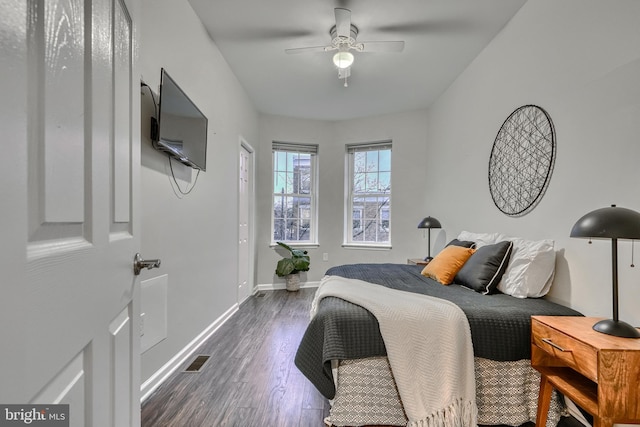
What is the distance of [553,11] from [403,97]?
2165 mm

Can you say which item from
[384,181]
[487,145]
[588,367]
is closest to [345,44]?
[487,145]

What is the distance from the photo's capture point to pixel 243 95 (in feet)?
12.8

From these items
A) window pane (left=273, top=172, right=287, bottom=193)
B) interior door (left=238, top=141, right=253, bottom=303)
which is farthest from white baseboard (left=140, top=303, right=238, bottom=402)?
window pane (left=273, top=172, right=287, bottom=193)

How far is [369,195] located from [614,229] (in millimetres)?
3852

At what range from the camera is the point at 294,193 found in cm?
507

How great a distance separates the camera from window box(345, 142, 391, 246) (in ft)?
16.0

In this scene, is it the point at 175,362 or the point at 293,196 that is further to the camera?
the point at 293,196

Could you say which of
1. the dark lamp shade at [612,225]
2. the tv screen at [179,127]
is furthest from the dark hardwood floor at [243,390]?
the tv screen at [179,127]

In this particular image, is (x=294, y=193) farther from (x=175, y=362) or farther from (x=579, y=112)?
(x=579, y=112)

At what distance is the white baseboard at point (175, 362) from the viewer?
1832mm

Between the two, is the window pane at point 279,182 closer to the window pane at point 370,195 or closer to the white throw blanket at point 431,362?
the window pane at point 370,195

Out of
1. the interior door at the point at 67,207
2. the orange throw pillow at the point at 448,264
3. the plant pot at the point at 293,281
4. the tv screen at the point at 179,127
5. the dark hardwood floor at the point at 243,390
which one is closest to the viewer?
the interior door at the point at 67,207

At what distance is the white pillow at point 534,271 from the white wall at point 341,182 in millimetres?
2270

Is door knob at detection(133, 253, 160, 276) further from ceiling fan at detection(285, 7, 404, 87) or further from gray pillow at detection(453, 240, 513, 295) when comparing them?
ceiling fan at detection(285, 7, 404, 87)
